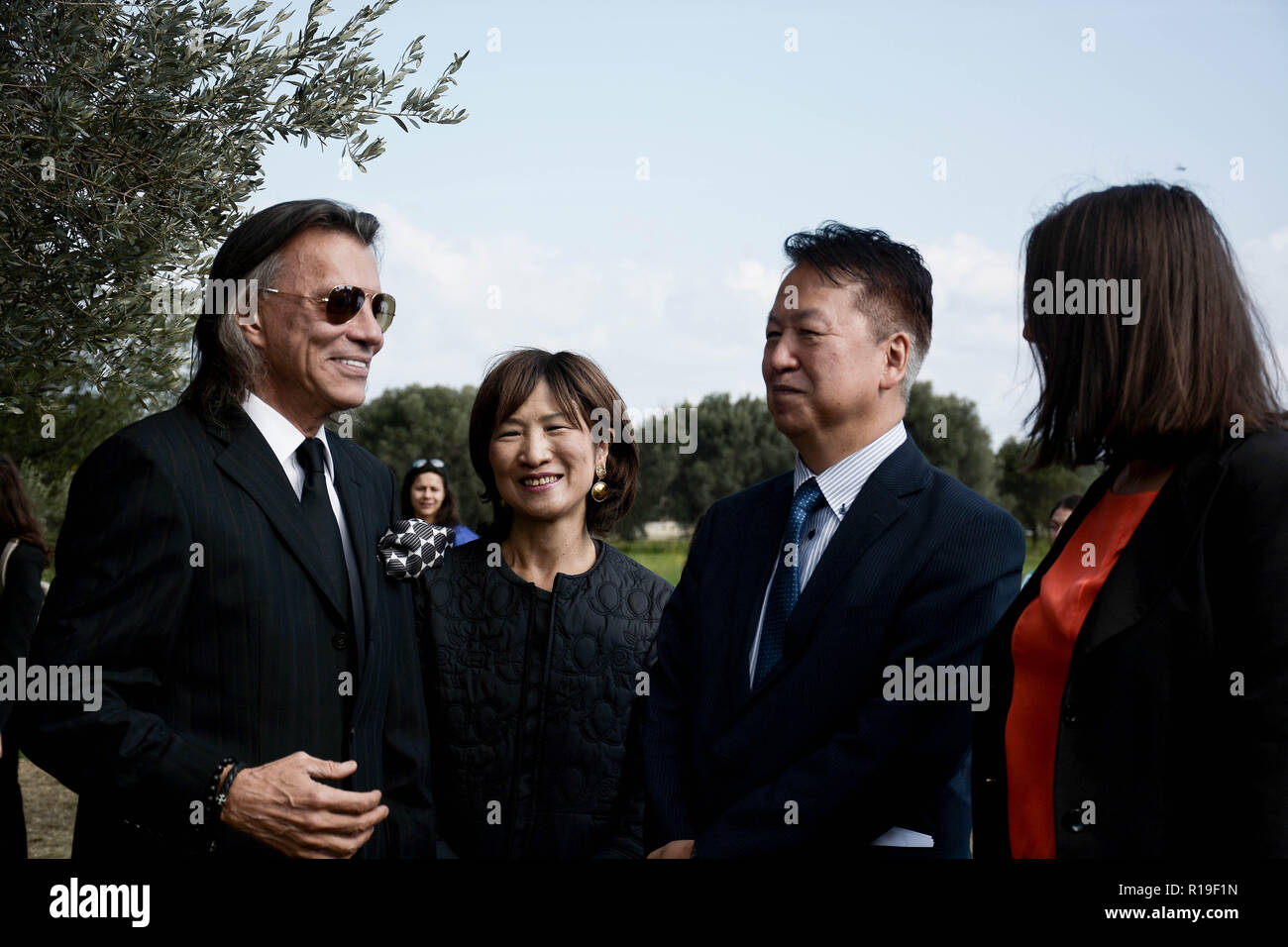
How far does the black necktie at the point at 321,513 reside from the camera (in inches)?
119

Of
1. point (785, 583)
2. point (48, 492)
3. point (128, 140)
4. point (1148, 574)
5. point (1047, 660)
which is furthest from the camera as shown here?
point (48, 492)

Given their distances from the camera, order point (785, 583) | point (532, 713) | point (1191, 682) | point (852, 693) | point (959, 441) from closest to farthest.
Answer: point (1191, 682), point (852, 693), point (785, 583), point (532, 713), point (959, 441)

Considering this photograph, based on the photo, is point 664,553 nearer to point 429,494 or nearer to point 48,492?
point 48,492

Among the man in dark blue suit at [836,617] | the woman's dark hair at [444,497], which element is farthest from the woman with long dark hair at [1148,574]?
the woman's dark hair at [444,497]

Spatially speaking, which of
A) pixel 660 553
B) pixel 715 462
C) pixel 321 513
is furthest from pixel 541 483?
pixel 715 462

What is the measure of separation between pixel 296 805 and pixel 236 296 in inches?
56.3

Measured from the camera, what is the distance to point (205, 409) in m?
3.01

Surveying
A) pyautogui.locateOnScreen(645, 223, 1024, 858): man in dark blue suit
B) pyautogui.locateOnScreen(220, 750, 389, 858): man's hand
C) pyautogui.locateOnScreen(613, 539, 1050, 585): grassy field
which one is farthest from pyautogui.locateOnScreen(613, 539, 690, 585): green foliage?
pyautogui.locateOnScreen(220, 750, 389, 858): man's hand

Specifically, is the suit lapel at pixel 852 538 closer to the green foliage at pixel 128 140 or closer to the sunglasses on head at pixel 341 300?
the sunglasses on head at pixel 341 300

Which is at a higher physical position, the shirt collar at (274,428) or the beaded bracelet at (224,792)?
the shirt collar at (274,428)

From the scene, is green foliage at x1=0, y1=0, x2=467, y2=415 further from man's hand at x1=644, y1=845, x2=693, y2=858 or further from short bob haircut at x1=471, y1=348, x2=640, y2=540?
man's hand at x1=644, y1=845, x2=693, y2=858

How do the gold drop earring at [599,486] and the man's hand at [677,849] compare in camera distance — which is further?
the gold drop earring at [599,486]

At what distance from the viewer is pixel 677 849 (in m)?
3.16
